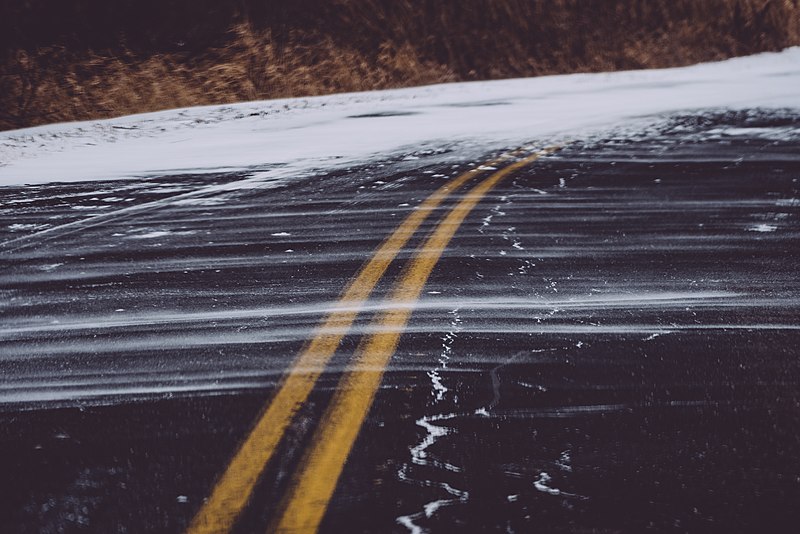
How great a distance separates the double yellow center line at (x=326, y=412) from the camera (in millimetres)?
4027

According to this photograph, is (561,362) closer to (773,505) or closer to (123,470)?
(773,505)

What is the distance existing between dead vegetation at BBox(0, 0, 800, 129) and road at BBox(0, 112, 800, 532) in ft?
58.1

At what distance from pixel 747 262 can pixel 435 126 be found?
1111cm

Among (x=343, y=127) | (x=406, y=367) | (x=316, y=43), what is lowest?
(x=343, y=127)

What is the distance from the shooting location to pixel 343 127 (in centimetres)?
1869

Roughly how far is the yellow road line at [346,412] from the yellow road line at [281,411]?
0.15 meters

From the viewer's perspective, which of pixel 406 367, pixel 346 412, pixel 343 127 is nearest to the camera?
pixel 346 412

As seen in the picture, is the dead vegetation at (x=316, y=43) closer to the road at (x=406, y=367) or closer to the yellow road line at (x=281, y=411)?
the road at (x=406, y=367)

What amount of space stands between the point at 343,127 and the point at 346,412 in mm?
14009

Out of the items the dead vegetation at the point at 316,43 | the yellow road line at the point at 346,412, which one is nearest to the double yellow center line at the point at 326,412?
the yellow road line at the point at 346,412

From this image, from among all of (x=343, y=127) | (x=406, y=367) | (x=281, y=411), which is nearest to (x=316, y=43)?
(x=343, y=127)

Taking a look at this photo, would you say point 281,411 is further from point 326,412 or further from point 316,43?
point 316,43

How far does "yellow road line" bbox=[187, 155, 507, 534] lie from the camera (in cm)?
402

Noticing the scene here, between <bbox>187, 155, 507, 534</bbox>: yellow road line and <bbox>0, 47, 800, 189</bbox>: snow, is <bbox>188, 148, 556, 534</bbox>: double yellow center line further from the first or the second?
<bbox>0, 47, 800, 189</bbox>: snow
